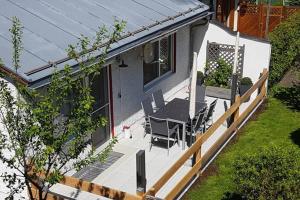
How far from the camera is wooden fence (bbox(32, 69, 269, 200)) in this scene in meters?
7.90

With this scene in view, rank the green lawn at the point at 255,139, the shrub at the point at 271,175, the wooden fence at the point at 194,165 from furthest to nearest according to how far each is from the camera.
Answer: the green lawn at the point at 255,139 < the wooden fence at the point at 194,165 < the shrub at the point at 271,175

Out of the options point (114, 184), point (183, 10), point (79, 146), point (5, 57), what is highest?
point (183, 10)

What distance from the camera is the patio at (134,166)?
9.64 meters

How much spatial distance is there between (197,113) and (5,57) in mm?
5558

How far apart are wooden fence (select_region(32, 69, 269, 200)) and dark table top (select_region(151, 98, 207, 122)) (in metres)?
0.95

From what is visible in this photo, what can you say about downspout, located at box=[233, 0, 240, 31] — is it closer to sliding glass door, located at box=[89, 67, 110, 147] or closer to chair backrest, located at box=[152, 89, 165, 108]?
chair backrest, located at box=[152, 89, 165, 108]

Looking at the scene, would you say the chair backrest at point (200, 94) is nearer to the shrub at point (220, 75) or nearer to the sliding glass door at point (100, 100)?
the shrub at point (220, 75)

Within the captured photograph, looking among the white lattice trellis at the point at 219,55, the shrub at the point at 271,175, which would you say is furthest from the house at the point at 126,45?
the shrub at the point at 271,175

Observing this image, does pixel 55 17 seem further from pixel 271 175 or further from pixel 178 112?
pixel 271 175

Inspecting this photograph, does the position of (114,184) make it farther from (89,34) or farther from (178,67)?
(178,67)

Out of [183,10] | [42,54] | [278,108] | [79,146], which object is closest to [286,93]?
[278,108]

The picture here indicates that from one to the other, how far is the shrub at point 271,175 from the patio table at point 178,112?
12.8 feet

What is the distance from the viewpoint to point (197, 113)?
1169cm

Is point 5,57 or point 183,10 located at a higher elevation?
point 183,10
